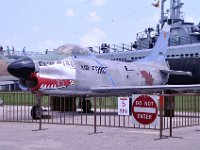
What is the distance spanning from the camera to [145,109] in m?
10.6

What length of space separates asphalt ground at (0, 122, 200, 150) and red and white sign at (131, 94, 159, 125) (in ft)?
1.32

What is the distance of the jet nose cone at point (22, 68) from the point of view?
14.8m

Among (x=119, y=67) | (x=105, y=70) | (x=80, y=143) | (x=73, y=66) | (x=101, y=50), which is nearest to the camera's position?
(x=80, y=143)

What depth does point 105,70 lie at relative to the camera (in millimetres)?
19719

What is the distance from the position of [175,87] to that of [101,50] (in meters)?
56.0

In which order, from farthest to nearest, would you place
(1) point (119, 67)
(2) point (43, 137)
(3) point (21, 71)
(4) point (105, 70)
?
(1) point (119, 67), (4) point (105, 70), (3) point (21, 71), (2) point (43, 137)

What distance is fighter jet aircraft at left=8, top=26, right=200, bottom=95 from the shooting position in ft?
51.0

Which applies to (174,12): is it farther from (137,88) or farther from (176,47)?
(137,88)

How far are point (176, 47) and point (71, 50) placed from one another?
37.3m

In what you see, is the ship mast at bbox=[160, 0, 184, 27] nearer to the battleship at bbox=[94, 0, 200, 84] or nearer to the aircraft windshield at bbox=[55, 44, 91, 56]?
the battleship at bbox=[94, 0, 200, 84]

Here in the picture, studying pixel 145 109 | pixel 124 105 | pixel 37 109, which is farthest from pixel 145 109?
pixel 37 109

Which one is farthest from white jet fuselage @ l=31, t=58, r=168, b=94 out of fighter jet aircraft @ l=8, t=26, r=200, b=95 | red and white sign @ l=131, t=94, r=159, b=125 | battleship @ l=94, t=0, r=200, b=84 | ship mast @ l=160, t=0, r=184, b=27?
ship mast @ l=160, t=0, r=184, b=27

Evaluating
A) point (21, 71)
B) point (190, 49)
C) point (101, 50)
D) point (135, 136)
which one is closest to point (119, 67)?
point (21, 71)

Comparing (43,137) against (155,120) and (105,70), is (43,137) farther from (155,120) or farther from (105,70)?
(105,70)
